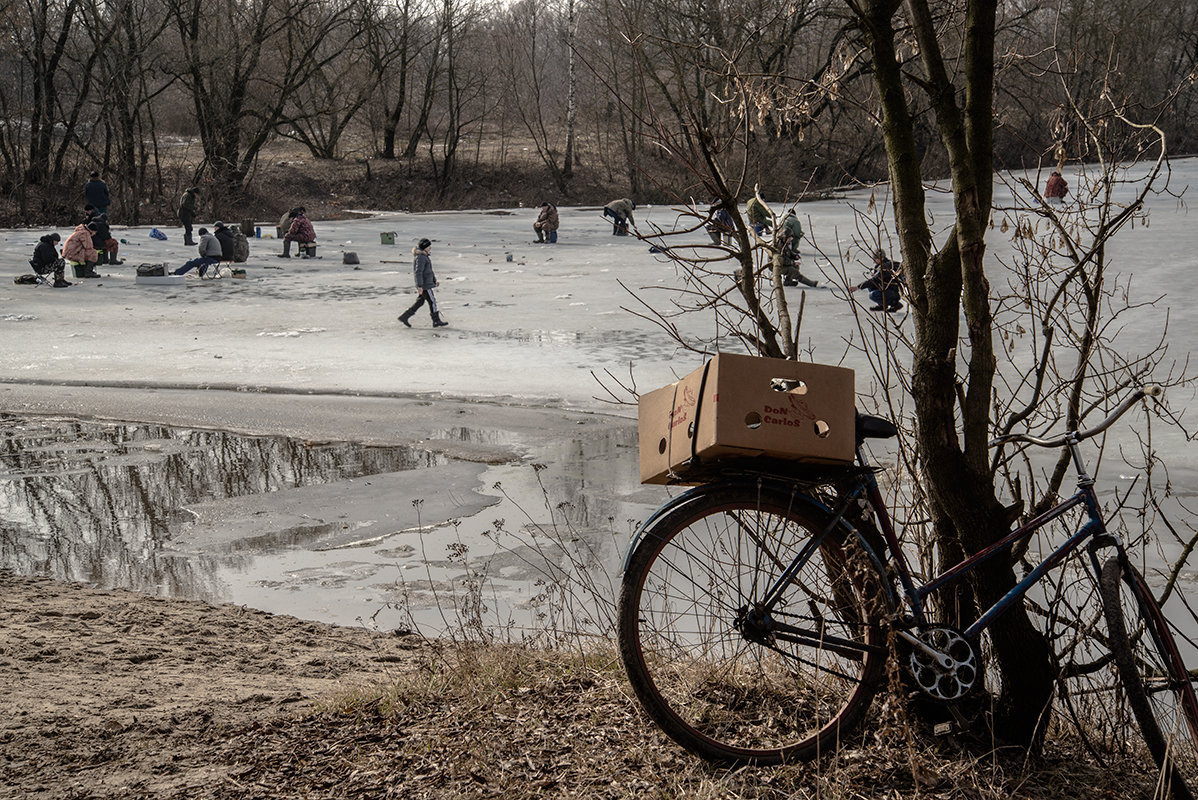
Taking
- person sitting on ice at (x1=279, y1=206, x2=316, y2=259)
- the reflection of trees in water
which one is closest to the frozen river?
the reflection of trees in water

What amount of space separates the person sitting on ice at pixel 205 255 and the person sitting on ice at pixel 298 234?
3.50 m

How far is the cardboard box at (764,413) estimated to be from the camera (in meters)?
2.83

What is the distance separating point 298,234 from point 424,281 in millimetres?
10943

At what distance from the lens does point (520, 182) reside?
156 ft

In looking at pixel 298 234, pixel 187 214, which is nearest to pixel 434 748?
pixel 298 234

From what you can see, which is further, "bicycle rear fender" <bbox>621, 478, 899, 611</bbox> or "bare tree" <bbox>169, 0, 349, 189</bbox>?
"bare tree" <bbox>169, 0, 349, 189</bbox>

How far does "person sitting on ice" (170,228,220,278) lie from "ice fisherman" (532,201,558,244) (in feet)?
31.9

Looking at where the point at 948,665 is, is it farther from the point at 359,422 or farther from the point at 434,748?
the point at 359,422

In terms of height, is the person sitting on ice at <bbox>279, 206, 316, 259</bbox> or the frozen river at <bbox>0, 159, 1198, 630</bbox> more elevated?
the person sitting on ice at <bbox>279, 206, 316, 259</bbox>

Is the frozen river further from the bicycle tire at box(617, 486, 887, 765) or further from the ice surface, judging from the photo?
the bicycle tire at box(617, 486, 887, 765)

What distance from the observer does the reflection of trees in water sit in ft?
23.7

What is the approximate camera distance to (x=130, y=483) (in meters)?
9.35

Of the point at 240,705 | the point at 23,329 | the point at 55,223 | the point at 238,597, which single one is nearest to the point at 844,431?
the point at 240,705

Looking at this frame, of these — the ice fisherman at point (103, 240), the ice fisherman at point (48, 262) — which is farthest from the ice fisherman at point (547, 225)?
the ice fisherman at point (48, 262)
